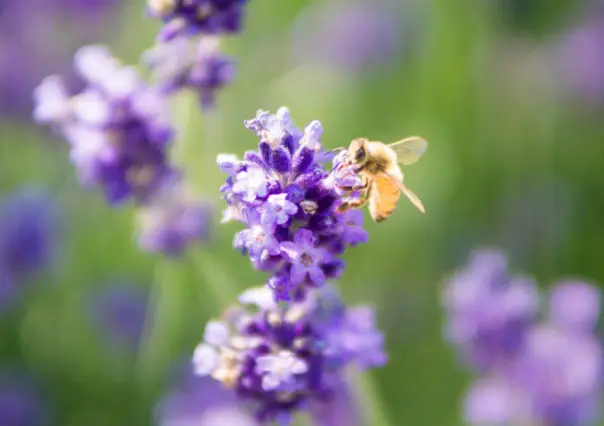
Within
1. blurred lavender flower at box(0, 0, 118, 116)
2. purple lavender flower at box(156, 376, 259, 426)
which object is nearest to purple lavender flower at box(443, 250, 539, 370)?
purple lavender flower at box(156, 376, 259, 426)

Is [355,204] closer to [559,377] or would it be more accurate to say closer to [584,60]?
[559,377]

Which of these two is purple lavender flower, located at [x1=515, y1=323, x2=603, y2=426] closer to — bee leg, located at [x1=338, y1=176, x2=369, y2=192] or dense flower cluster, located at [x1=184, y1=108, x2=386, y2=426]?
dense flower cluster, located at [x1=184, y1=108, x2=386, y2=426]

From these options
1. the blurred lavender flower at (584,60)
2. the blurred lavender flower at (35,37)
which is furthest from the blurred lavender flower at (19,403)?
the blurred lavender flower at (584,60)

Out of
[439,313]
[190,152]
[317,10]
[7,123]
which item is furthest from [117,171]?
[317,10]

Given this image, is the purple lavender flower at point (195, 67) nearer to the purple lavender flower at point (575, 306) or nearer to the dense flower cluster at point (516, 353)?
the dense flower cluster at point (516, 353)

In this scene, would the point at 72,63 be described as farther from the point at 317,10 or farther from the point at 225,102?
the point at 317,10
